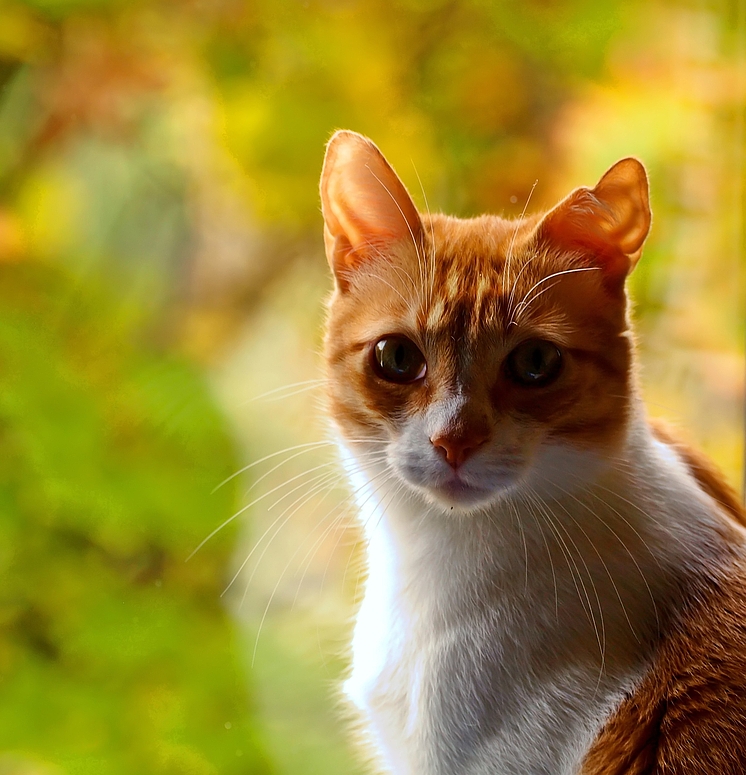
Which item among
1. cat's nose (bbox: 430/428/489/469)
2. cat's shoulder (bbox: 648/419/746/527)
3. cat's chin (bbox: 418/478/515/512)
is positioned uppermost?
cat's nose (bbox: 430/428/489/469)

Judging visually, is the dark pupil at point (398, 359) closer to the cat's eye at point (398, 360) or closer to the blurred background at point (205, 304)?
the cat's eye at point (398, 360)

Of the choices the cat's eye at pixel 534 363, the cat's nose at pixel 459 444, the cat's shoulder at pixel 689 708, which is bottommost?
the cat's shoulder at pixel 689 708

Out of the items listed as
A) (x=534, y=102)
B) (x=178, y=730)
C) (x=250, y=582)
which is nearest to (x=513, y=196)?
(x=534, y=102)

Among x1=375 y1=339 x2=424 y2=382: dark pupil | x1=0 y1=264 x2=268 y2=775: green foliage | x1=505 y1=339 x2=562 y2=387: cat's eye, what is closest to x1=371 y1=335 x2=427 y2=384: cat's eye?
x1=375 y1=339 x2=424 y2=382: dark pupil

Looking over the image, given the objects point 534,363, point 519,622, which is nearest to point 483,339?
point 534,363

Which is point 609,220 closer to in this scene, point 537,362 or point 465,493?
point 537,362

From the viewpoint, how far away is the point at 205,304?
1.33m

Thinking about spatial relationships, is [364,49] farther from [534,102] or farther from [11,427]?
[11,427]

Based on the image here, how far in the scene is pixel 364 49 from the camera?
130 centimetres

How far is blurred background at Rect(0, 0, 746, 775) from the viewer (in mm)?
1247

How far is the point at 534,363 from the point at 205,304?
0.56 metres

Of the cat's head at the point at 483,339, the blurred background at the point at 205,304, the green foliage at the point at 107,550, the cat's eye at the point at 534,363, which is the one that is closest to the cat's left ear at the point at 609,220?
the cat's head at the point at 483,339

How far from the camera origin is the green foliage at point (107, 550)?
1.25 m

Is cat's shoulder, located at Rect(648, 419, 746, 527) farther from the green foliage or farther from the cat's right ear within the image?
the green foliage
